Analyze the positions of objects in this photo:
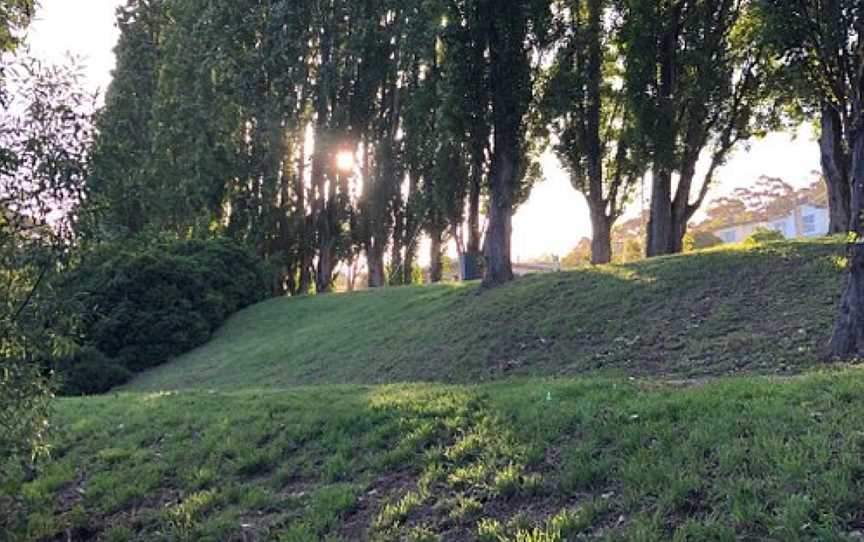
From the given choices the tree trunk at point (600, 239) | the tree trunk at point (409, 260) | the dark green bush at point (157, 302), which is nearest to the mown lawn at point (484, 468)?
the dark green bush at point (157, 302)

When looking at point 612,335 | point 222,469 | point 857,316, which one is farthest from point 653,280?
point 222,469

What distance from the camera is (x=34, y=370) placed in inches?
239

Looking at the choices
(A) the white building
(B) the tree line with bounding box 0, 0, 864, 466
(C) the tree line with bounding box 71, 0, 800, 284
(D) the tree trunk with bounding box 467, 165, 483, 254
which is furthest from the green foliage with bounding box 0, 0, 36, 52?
(A) the white building

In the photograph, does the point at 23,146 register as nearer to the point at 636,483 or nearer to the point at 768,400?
the point at 636,483

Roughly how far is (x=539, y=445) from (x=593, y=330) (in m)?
6.78

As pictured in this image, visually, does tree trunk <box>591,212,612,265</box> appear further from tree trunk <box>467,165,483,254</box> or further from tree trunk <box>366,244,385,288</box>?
tree trunk <box>366,244,385,288</box>

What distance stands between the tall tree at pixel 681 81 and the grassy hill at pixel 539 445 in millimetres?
5793

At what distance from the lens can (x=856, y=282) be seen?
28.8 feet

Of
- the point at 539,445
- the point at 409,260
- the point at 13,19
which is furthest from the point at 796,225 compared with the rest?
the point at 13,19

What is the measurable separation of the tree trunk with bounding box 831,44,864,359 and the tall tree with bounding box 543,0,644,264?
10.1m

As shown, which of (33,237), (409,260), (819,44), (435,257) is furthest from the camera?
(409,260)

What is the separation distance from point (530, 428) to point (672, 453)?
4.84 feet

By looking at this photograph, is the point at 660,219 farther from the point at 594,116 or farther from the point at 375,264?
the point at 375,264

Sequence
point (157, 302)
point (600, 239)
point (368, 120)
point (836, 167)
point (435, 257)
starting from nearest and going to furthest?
point (836, 167), point (600, 239), point (157, 302), point (368, 120), point (435, 257)
